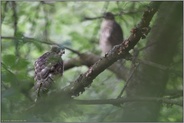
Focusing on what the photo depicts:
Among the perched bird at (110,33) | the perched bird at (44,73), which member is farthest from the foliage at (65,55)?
the perched bird at (110,33)

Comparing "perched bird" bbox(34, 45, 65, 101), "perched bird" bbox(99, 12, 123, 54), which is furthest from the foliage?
"perched bird" bbox(99, 12, 123, 54)

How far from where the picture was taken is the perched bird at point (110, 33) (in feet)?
26.8

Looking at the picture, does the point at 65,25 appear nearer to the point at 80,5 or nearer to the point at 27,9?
the point at 80,5

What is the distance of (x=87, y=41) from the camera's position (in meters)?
6.78

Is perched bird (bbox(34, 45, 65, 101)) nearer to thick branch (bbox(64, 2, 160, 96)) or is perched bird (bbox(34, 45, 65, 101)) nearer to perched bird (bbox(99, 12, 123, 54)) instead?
thick branch (bbox(64, 2, 160, 96))

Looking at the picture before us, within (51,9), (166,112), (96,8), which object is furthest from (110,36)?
(166,112)

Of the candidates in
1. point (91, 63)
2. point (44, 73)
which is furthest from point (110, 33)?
point (44, 73)

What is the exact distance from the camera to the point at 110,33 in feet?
27.8

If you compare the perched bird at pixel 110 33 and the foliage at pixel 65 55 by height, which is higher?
the foliage at pixel 65 55

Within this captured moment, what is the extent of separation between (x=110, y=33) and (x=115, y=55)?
19.7ft

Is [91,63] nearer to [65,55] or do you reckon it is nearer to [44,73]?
[65,55]

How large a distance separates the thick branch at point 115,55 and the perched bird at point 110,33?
17.2 ft

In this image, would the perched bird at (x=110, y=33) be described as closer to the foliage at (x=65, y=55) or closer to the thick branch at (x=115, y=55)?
the foliage at (x=65, y=55)

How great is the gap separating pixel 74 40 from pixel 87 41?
302mm
